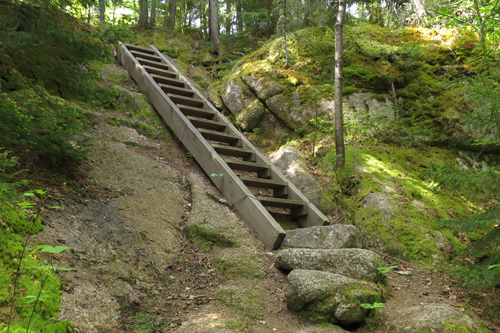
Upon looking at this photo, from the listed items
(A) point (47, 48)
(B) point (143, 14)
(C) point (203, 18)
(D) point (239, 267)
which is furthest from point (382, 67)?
(C) point (203, 18)

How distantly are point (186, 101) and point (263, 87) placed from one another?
211cm

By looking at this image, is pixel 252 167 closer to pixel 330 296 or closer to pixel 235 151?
pixel 235 151

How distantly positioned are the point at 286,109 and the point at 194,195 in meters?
3.68

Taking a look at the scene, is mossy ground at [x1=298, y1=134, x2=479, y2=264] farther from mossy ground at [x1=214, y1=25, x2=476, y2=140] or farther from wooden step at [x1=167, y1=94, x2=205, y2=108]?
wooden step at [x1=167, y1=94, x2=205, y2=108]

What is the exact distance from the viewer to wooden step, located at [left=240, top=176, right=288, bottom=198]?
5.92 metres

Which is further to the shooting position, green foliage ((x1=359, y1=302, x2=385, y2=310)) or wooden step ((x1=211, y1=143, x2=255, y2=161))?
wooden step ((x1=211, y1=143, x2=255, y2=161))

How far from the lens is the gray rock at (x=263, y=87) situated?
8195mm

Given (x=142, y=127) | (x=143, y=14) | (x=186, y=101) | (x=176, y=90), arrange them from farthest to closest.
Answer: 1. (x=143, y=14)
2. (x=176, y=90)
3. (x=186, y=101)
4. (x=142, y=127)

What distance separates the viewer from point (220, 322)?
2973 mm

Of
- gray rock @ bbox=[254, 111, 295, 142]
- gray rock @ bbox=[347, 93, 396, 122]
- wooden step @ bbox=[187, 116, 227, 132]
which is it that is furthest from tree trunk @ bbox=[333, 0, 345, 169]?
wooden step @ bbox=[187, 116, 227, 132]

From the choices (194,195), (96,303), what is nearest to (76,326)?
(96,303)

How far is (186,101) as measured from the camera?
807 cm

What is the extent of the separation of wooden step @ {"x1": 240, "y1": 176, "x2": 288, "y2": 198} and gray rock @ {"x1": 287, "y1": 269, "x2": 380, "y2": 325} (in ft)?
8.57

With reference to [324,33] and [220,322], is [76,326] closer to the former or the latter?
[220,322]
